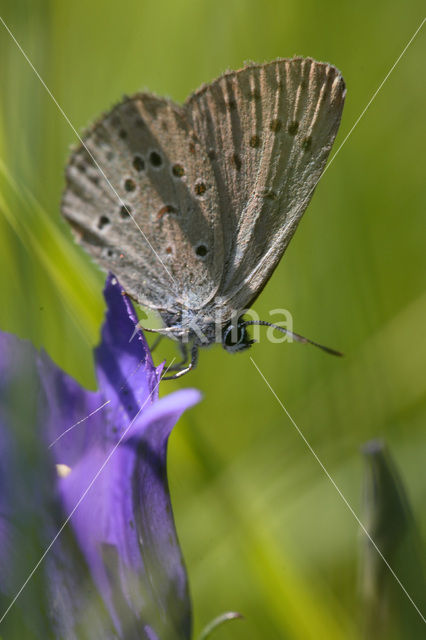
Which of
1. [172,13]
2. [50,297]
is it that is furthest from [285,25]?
[50,297]

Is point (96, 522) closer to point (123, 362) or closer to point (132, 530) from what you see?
point (132, 530)

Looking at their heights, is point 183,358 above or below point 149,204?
below

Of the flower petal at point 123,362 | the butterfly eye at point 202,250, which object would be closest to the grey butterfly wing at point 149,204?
the butterfly eye at point 202,250

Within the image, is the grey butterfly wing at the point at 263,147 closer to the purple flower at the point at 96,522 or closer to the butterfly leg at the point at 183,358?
the butterfly leg at the point at 183,358

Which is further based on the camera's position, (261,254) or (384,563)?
(261,254)

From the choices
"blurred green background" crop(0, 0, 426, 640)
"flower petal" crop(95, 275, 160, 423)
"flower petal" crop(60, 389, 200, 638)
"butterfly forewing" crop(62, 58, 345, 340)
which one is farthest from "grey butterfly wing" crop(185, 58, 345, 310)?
"flower petal" crop(60, 389, 200, 638)

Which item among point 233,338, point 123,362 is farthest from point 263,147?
point 123,362

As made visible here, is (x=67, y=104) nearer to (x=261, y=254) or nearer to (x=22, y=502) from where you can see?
(x=261, y=254)
